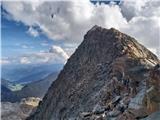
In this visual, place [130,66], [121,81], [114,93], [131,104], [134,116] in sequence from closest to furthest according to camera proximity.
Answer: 1. [134,116]
2. [131,104]
3. [114,93]
4. [121,81]
5. [130,66]

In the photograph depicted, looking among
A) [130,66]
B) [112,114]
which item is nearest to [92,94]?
[130,66]

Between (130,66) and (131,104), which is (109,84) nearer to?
(130,66)

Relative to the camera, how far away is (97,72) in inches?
7756

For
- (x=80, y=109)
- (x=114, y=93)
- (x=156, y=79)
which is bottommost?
(x=80, y=109)

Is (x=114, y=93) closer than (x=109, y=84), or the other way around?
(x=114, y=93)

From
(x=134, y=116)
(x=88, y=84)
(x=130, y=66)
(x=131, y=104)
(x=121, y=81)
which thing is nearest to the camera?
(x=134, y=116)

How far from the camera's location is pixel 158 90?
313 ft

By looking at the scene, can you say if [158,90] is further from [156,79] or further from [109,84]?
[109,84]

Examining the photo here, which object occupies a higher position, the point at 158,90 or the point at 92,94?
the point at 158,90

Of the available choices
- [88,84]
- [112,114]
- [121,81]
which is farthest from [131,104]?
[88,84]

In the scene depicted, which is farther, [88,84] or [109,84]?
[88,84]

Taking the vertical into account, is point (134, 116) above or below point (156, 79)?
below

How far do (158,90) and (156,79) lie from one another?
19.8 feet

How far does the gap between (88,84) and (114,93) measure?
54429 millimetres
